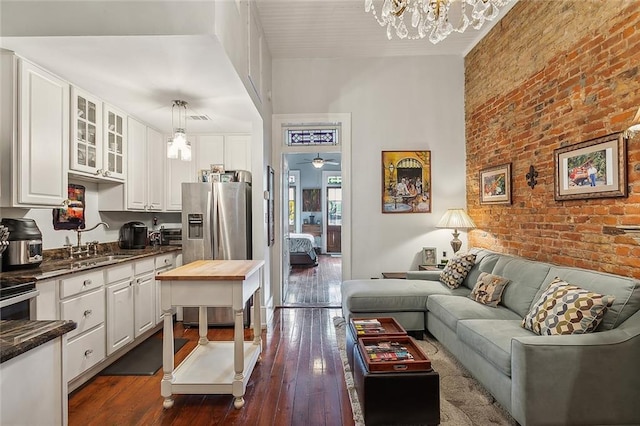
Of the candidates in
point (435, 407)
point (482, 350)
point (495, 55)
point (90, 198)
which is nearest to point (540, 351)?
point (482, 350)

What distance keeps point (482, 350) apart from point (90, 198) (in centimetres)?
397

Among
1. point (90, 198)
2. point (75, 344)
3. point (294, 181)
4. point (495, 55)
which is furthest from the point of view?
point (294, 181)

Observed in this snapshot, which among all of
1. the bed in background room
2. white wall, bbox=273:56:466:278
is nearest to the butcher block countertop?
white wall, bbox=273:56:466:278

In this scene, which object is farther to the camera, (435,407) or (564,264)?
(564,264)

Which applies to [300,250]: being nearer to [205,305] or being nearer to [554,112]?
[205,305]

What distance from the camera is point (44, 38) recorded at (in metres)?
2.12

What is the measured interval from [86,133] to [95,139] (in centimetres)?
14

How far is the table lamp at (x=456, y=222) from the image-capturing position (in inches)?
160

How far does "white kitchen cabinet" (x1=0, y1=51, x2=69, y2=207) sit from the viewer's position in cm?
221

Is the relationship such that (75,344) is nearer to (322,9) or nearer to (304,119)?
(304,119)

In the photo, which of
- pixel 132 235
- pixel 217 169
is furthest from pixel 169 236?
pixel 217 169

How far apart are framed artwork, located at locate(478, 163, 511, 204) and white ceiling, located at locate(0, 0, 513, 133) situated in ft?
5.71

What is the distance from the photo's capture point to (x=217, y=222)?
3744mm

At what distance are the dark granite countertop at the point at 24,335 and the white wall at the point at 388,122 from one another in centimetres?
381
